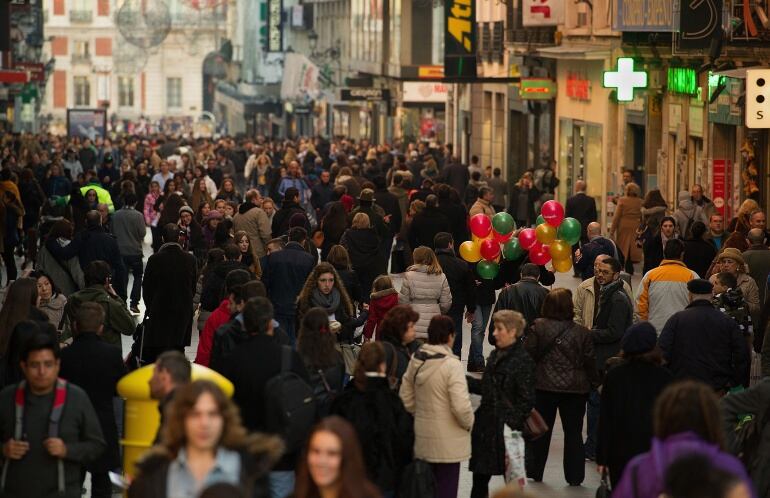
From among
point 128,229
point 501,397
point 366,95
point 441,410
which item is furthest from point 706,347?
point 366,95

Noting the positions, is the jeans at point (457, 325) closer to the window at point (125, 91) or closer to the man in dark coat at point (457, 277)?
the man in dark coat at point (457, 277)

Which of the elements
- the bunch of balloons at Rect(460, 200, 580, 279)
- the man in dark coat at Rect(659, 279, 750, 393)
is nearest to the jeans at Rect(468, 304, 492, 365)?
the bunch of balloons at Rect(460, 200, 580, 279)

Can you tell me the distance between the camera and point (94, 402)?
415 inches

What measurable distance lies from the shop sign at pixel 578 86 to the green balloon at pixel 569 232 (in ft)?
64.4

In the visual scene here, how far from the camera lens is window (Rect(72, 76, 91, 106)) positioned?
153 meters

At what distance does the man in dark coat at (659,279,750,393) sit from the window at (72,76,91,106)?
142629 mm

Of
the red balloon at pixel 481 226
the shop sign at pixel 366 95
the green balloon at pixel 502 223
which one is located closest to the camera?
the green balloon at pixel 502 223

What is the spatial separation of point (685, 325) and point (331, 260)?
4.62 m

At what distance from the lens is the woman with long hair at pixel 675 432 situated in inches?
291

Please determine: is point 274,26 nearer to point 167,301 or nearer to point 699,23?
point 699,23

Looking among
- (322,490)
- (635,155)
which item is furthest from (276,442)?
(635,155)

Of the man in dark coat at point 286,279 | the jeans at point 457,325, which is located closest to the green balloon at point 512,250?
the jeans at point 457,325

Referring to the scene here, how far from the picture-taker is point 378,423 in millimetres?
9883

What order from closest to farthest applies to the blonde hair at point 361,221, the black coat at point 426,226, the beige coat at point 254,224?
1. the blonde hair at point 361,221
2. the black coat at point 426,226
3. the beige coat at point 254,224
